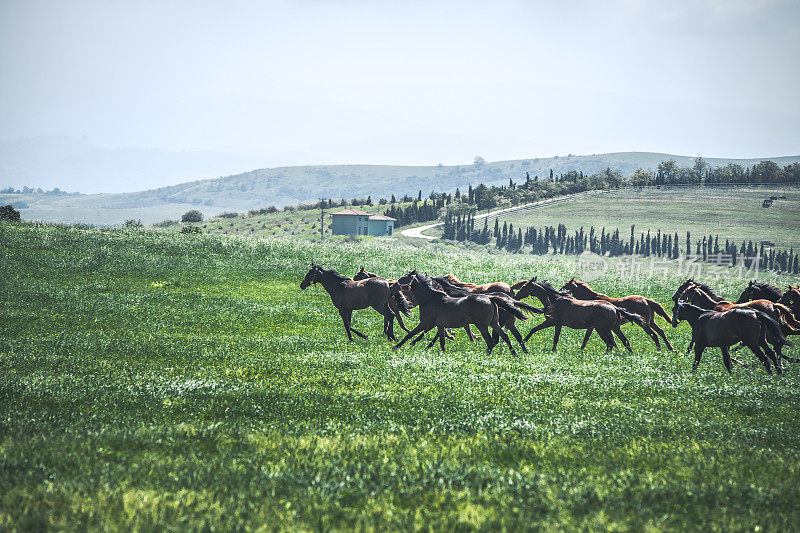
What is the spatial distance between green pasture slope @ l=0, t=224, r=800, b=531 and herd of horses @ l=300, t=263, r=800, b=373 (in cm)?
95

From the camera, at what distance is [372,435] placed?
917cm

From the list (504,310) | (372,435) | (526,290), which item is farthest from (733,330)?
(372,435)

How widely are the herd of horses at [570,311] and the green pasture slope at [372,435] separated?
0.95 m

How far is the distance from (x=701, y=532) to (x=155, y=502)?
6421 mm

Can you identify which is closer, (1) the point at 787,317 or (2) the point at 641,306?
(1) the point at 787,317

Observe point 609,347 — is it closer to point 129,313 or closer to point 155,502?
point 155,502

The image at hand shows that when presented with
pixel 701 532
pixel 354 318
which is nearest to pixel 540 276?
pixel 354 318

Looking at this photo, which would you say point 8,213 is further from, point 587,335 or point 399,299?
point 587,335

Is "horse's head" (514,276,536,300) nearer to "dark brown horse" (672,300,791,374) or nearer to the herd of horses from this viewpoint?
the herd of horses

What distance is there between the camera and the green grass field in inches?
5217

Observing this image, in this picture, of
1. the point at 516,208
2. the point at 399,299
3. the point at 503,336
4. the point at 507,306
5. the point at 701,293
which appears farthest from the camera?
the point at 516,208

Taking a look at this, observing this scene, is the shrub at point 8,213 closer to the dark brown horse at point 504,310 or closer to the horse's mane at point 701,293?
the dark brown horse at point 504,310

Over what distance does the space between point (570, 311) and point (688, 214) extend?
155m

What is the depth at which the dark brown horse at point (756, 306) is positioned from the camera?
1769 centimetres
